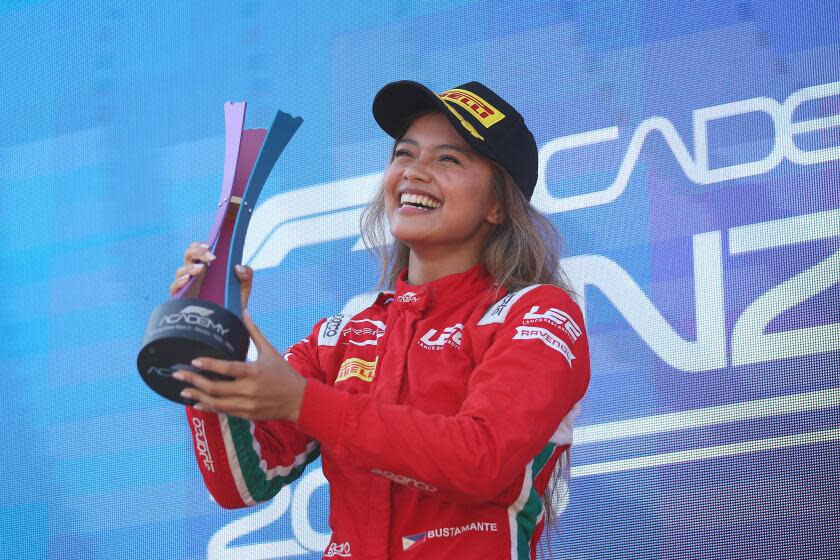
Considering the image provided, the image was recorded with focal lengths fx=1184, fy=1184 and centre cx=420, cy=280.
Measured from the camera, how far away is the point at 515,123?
2035 millimetres

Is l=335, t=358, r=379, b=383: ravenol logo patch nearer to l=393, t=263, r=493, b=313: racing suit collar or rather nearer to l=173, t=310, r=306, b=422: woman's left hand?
l=393, t=263, r=493, b=313: racing suit collar

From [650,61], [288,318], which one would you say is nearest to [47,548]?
[288,318]

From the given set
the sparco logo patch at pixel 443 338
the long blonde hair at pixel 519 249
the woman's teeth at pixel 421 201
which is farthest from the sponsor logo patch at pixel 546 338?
the woman's teeth at pixel 421 201

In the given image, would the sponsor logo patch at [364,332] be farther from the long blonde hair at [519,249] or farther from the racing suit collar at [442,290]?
the long blonde hair at [519,249]

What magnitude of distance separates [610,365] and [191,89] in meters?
1.30

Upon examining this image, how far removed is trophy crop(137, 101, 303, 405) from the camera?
1.38 m

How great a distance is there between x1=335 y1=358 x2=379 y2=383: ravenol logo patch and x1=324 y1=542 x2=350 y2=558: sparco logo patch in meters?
0.25

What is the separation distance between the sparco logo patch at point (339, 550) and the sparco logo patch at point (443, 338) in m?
0.32

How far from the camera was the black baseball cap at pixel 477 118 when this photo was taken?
1957 millimetres

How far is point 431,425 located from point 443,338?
332 millimetres

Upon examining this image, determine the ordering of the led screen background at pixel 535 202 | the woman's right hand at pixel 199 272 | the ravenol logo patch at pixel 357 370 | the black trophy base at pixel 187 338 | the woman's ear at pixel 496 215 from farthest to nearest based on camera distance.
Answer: the led screen background at pixel 535 202 < the woman's ear at pixel 496 215 < the ravenol logo patch at pixel 357 370 < the woman's right hand at pixel 199 272 < the black trophy base at pixel 187 338

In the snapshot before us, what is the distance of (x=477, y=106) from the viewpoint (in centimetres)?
201

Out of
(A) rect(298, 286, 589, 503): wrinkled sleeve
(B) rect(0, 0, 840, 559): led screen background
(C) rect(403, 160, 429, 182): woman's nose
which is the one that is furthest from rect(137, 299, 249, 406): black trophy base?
(B) rect(0, 0, 840, 559): led screen background

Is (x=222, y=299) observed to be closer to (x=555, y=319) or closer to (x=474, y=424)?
(x=474, y=424)
